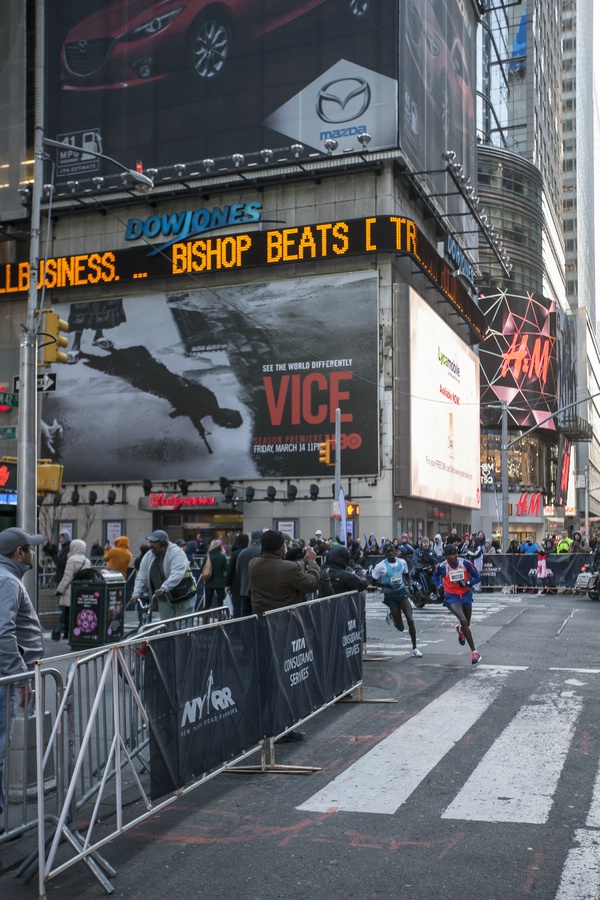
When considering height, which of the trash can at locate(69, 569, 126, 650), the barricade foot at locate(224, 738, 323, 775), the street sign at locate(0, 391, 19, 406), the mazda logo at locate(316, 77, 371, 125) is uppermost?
the mazda logo at locate(316, 77, 371, 125)

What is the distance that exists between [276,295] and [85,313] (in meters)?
10.3

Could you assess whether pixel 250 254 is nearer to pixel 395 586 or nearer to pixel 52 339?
pixel 52 339

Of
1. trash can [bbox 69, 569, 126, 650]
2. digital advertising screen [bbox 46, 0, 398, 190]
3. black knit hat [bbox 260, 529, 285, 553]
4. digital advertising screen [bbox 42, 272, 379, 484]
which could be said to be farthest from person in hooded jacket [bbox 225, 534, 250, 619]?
digital advertising screen [bbox 46, 0, 398, 190]

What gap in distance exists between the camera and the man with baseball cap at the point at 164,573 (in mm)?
12078

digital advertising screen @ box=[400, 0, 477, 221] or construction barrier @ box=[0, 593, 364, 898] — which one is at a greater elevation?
digital advertising screen @ box=[400, 0, 477, 221]

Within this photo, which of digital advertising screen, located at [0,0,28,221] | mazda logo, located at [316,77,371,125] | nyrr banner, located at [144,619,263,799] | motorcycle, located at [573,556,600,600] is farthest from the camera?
digital advertising screen, located at [0,0,28,221]

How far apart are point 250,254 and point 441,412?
12256 mm

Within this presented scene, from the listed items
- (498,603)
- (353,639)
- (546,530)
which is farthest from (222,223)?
(546,530)

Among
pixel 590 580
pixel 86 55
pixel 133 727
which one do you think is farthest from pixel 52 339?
pixel 86 55

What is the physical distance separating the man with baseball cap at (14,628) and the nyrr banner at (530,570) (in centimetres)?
2596

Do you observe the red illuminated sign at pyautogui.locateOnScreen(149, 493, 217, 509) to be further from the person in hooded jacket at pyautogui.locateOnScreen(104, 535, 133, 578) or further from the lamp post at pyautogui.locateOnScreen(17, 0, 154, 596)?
the lamp post at pyautogui.locateOnScreen(17, 0, 154, 596)

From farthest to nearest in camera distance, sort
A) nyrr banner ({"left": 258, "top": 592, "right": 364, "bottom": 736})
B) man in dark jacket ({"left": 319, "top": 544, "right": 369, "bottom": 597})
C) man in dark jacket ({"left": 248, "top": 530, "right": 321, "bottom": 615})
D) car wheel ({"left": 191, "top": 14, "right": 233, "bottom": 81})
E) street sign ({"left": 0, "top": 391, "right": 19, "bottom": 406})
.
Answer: car wheel ({"left": 191, "top": 14, "right": 233, "bottom": 81}) → street sign ({"left": 0, "top": 391, "right": 19, "bottom": 406}) → man in dark jacket ({"left": 319, "top": 544, "right": 369, "bottom": 597}) → man in dark jacket ({"left": 248, "top": 530, "right": 321, "bottom": 615}) → nyrr banner ({"left": 258, "top": 592, "right": 364, "bottom": 736})

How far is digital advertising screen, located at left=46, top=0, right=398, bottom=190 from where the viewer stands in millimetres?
44219

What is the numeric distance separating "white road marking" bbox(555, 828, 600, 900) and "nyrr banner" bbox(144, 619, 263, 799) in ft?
8.59
